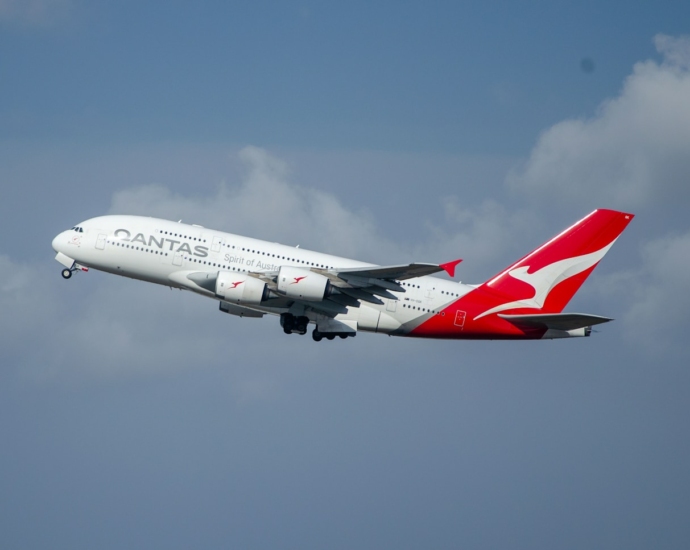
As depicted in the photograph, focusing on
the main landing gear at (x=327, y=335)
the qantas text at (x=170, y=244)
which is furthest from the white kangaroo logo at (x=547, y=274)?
the qantas text at (x=170, y=244)

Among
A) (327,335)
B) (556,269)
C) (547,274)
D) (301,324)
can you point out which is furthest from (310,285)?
(556,269)

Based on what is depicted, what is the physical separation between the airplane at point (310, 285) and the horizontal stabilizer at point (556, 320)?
0.06m

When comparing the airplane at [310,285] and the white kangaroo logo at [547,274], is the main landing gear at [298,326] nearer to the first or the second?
the airplane at [310,285]

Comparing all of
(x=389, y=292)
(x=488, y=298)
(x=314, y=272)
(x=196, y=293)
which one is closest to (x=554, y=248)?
(x=488, y=298)

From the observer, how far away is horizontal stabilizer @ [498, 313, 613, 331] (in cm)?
5416

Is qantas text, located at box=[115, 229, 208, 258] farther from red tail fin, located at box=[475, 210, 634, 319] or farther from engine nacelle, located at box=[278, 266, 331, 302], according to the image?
red tail fin, located at box=[475, 210, 634, 319]

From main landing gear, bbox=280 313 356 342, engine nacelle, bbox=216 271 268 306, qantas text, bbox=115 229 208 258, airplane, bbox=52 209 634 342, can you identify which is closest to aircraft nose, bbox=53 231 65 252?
airplane, bbox=52 209 634 342

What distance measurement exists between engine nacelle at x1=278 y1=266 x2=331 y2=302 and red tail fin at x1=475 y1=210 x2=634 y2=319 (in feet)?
35.0

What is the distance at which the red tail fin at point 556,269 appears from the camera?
59500 millimetres

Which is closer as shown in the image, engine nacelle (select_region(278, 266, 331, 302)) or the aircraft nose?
engine nacelle (select_region(278, 266, 331, 302))

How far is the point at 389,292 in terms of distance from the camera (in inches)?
2206

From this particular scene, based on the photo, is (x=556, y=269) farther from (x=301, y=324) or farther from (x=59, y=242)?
(x=59, y=242)

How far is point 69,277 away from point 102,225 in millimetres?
3975

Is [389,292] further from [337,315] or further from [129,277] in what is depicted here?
[129,277]
